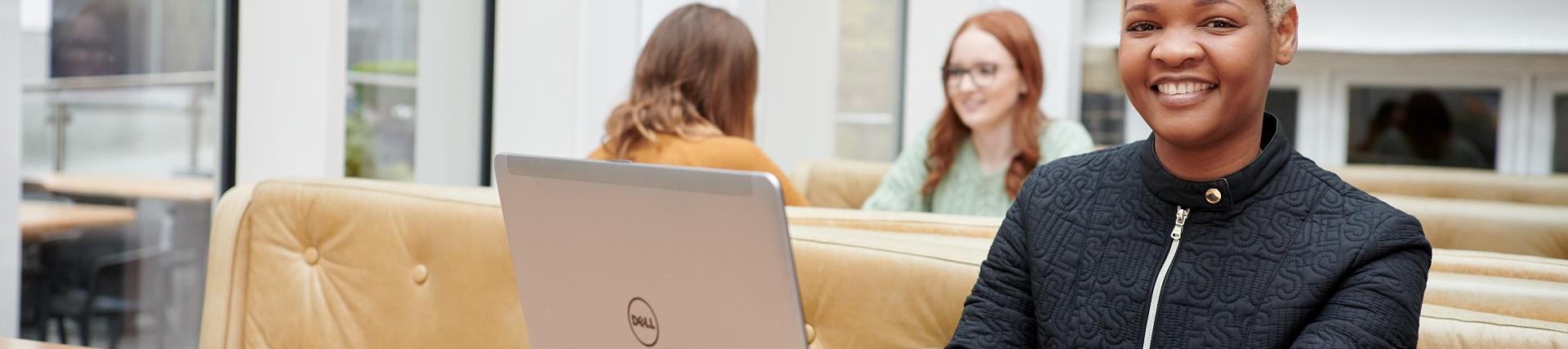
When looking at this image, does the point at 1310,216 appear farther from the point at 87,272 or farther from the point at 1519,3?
the point at 1519,3

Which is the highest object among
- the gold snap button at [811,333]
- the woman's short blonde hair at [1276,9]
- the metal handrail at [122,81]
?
the woman's short blonde hair at [1276,9]

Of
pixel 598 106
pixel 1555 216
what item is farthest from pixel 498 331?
pixel 1555 216

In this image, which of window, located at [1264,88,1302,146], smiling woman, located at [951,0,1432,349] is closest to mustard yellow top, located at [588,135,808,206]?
smiling woman, located at [951,0,1432,349]

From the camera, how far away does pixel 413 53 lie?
3041 mm

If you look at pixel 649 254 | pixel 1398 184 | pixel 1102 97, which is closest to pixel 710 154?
pixel 649 254

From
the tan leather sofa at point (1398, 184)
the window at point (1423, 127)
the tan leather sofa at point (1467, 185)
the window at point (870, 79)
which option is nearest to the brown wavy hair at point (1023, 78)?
the tan leather sofa at point (1398, 184)

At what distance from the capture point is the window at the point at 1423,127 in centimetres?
677

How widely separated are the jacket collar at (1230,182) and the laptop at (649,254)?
1.14 feet

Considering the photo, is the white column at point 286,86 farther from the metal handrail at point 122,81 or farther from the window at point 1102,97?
the window at point 1102,97

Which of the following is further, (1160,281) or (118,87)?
(118,87)

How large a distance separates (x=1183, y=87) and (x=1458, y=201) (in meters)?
2.17

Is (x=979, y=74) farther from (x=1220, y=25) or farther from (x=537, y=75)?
(x=1220, y=25)

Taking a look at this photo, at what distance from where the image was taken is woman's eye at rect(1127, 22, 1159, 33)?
1051 mm

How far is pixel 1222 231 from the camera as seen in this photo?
3.35ft
